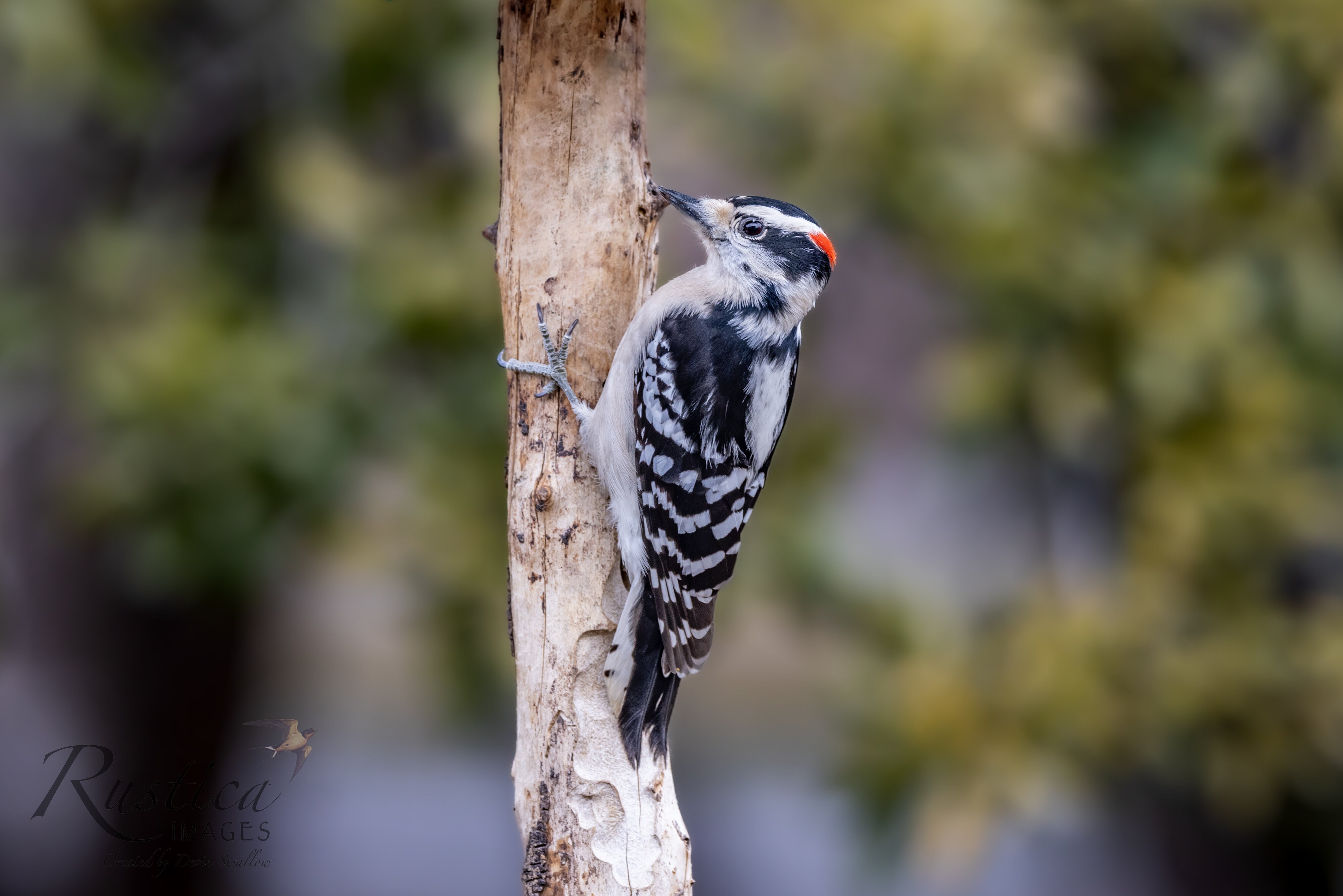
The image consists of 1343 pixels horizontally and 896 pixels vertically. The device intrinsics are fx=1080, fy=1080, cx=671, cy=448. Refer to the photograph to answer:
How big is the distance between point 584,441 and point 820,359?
2.30m

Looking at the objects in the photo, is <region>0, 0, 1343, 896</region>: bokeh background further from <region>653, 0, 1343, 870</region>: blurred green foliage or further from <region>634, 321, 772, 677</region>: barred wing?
<region>634, 321, 772, 677</region>: barred wing

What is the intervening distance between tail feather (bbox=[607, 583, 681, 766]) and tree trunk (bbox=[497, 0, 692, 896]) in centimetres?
3

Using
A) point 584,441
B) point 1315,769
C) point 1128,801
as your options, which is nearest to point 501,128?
point 584,441

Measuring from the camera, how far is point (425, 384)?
11.3 ft

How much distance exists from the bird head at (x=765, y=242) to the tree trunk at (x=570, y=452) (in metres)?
0.37

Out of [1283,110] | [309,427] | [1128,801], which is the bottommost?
[1128,801]

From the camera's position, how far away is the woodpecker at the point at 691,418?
246cm

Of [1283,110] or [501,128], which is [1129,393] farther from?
[501,128]

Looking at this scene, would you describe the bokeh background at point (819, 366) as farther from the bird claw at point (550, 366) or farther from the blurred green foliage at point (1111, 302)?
the bird claw at point (550, 366)

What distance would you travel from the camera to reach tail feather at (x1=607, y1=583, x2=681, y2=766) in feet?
7.82

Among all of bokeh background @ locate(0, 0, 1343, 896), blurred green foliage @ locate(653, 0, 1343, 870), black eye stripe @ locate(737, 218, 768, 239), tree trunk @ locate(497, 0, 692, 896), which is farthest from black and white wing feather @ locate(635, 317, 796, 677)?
blurred green foliage @ locate(653, 0, 1343, 870)

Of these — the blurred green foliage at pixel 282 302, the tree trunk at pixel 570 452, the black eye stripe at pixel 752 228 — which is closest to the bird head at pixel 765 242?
Answer: the black eye stripe at pixel 752 228

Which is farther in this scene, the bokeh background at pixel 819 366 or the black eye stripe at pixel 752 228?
the bokeh background at pixel 819 366

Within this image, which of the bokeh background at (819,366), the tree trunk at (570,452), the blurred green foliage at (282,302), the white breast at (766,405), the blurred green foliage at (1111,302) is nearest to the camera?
the tree trunk at (570,452)
